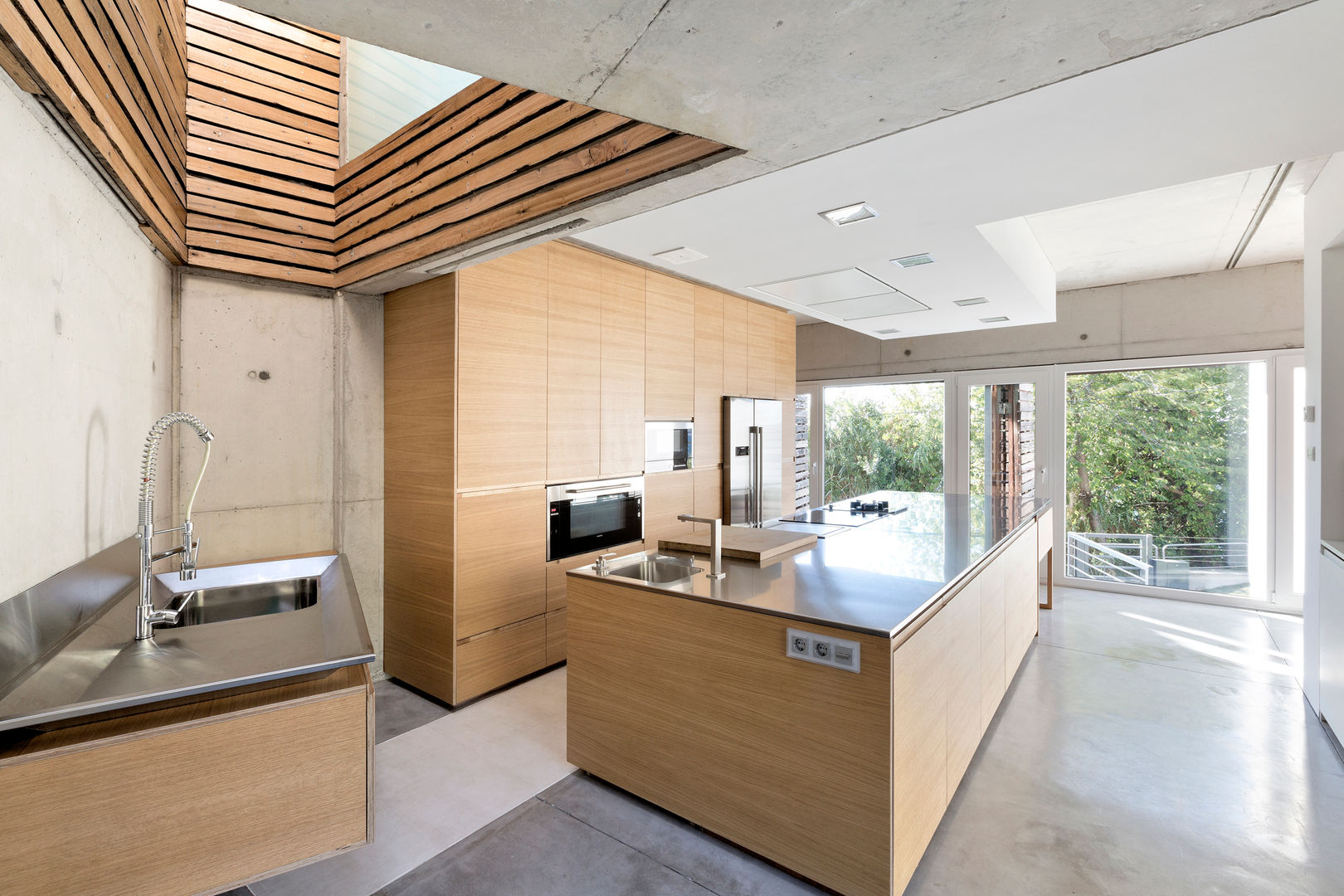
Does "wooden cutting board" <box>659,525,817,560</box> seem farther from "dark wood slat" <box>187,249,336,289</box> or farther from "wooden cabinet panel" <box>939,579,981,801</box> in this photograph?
"dark wood slat" <box>187,249,336,289</box>

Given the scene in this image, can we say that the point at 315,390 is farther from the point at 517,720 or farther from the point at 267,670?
the point at 267,670

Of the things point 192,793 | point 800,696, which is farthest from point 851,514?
point 192,793

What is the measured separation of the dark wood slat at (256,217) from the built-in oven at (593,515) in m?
1.91

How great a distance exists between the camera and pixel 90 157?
71.4 inches

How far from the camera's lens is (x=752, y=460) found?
17.4ft

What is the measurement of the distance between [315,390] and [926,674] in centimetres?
336

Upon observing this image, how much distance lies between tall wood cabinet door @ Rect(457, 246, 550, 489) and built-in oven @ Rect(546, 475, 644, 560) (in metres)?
0.25

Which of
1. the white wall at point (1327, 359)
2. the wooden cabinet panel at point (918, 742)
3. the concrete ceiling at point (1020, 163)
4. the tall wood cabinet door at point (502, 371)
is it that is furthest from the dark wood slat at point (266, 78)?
the white wall at point (1327, 359)

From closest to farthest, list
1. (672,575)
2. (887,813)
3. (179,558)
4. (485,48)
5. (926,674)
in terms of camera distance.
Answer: (485,48) → (887,813) → (926,674) → (672,575) → (179,558)

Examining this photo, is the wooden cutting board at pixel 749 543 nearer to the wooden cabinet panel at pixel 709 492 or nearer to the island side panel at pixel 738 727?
the island side panel at pixel 738 727

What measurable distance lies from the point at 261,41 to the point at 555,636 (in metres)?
3.62

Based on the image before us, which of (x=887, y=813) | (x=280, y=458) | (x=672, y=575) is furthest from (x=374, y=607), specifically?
(x=887, y=813)

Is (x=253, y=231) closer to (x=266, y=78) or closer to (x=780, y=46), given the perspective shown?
(x=266, y=78)

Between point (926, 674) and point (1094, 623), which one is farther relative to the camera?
point (1094, 623)
